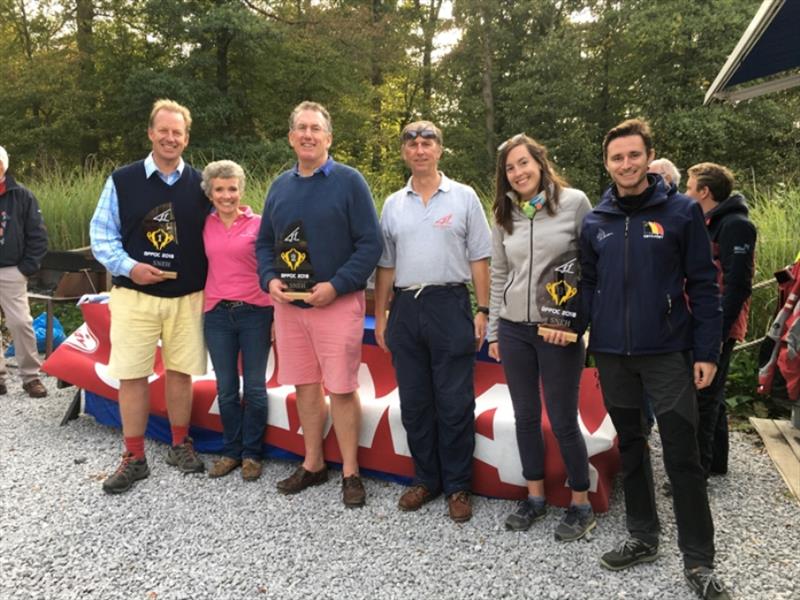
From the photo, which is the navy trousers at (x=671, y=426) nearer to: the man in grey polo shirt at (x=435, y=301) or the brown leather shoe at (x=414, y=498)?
the man in grey polo shirt at (x=435, y=301)

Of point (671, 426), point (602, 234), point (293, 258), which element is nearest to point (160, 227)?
point (293, 258)

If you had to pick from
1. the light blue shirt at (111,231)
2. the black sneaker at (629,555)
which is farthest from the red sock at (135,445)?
the black sneaker at (629,555)

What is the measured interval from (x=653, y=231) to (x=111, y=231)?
278 centimetres

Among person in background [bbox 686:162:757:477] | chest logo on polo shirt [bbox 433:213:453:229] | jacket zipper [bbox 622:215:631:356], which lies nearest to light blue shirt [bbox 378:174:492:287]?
chest logo on polo shirt [bbox 433:213:453:229]

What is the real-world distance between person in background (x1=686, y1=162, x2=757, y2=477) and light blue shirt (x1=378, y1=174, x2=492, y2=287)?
1.09m

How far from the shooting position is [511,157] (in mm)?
2875

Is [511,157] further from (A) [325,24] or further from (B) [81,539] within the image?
(A) [325,24]

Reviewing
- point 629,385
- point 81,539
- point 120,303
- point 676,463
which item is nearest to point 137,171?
point 120,303

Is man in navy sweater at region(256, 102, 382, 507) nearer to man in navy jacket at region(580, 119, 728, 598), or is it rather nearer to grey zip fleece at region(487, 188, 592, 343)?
grey zip fleece at region(487, 188, 592, 343)

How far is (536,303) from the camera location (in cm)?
281

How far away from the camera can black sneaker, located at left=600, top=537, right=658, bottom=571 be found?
→ 9.04 feet

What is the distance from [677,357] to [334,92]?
1590 cm

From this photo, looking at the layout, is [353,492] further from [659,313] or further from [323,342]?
[659,313]

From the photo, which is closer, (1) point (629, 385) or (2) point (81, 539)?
(1) point (629, 385)
